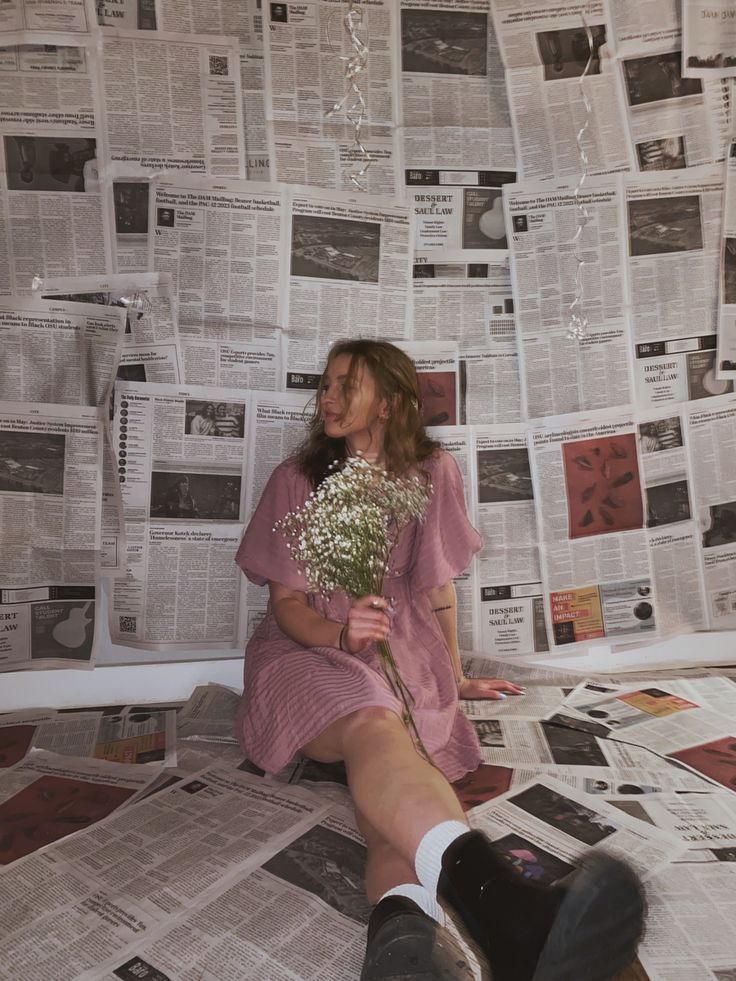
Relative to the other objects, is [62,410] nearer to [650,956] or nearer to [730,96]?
[650,956]

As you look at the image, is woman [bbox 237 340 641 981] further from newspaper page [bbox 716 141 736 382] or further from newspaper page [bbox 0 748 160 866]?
newspaper page [bbox 716 141 736 382]

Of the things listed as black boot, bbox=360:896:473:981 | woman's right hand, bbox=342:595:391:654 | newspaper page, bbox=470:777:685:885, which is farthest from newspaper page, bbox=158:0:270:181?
black boot, bbox=360:896:473:981

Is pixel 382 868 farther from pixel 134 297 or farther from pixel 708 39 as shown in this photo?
pixel 708 39

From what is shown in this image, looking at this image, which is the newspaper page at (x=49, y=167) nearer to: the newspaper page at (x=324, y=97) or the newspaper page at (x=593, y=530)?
the newspaper page at (x=324, y=97)

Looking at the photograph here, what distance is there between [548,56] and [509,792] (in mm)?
1441

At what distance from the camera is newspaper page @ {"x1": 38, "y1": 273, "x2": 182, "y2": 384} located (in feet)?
5.21

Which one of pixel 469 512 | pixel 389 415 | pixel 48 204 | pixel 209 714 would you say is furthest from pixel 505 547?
pixel 48 204

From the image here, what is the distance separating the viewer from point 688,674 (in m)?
1.81

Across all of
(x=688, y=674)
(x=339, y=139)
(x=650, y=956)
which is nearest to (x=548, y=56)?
(x=339, y=139)

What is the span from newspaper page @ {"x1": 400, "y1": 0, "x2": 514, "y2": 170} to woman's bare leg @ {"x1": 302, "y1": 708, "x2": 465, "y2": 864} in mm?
1168

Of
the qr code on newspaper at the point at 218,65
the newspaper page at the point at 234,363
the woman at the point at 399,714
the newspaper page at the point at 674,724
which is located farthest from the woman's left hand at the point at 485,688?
the qr code on newspaper at the point at 218,65

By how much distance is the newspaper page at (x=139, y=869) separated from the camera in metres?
0.93

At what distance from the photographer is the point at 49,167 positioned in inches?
61.1

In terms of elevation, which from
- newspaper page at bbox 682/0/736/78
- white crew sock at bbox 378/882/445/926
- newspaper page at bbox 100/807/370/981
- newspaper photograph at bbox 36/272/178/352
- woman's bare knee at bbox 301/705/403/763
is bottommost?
newspaper page at bbox 100/807/370/981
